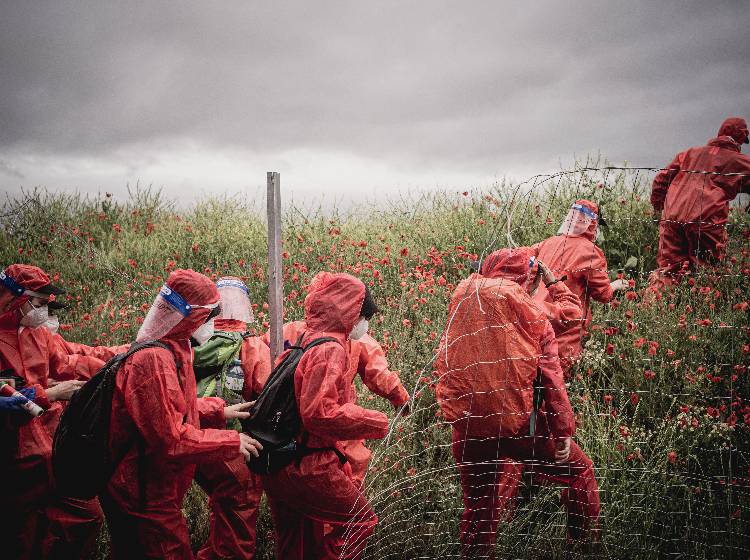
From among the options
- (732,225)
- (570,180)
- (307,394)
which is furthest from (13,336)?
(732,225)

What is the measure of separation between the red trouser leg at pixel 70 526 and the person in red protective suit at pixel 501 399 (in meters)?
2.30

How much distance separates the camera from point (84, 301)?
8.51 metres

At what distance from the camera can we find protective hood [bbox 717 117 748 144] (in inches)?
248

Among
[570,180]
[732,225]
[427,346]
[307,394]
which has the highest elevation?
[570,180]

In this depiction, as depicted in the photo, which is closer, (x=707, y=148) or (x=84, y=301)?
→ (x=707, y=148)

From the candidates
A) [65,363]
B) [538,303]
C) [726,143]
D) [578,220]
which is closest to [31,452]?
[65,363]

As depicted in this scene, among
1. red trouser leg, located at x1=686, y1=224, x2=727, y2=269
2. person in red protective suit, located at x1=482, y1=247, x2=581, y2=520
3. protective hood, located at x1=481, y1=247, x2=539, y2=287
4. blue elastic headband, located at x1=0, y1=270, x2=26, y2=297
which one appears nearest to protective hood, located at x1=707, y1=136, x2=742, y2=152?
red trouser leg, located at x1=686, y1=224, x2=727, y2=269

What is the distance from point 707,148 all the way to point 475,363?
5.09m

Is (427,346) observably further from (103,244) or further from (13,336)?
(103,244)

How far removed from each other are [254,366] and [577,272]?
2.76m

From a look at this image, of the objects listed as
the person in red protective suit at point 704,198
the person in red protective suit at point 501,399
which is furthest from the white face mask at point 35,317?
the person in red protective suit at point 704,198

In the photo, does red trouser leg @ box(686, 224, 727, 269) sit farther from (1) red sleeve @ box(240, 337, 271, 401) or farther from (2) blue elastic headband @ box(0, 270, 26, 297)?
(2) blue elastic headband @ box(0, 270, 26, 297)

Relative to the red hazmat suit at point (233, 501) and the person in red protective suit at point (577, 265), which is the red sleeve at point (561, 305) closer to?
the person in red protective suit at point (577, 265)

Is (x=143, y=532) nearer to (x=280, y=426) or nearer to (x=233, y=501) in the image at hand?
(x=280, y=426)
